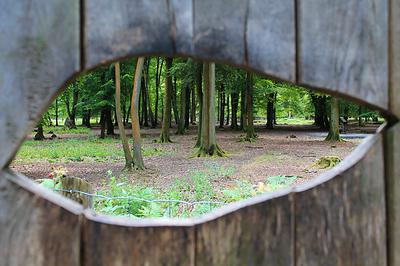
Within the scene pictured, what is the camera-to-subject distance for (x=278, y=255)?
2.60 ft

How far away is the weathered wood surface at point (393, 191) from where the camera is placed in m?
0.82

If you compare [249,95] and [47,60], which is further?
[249,95]

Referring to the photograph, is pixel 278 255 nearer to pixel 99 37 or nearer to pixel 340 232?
pixel 340 232

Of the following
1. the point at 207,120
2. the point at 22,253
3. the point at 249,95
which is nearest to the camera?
the point at 22,253

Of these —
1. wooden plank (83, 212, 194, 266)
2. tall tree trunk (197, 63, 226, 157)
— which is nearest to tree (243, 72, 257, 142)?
tall tree trunk (197, 63, 226, 157)

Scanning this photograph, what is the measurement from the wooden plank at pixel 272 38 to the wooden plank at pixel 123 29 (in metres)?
0.16

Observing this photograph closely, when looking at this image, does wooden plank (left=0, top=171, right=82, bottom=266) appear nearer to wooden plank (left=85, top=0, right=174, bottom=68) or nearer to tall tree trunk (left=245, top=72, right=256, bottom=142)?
wooden plank (left=85, top=0, right=174, bottom=68)

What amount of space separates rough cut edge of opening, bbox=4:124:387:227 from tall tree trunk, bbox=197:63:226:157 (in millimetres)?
13846

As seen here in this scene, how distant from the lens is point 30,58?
0.74 meters

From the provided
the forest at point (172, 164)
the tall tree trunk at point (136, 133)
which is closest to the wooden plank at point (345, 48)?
the forest at point (172, 164)

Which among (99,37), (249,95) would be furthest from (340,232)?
(249,95)

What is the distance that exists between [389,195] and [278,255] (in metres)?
0.25

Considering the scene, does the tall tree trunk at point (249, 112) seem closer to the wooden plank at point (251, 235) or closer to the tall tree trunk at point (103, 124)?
the tall tree trunk at point (103, 124)

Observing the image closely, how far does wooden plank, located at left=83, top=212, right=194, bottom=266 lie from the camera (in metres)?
0.75
